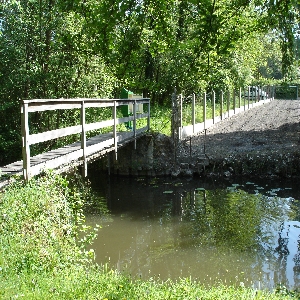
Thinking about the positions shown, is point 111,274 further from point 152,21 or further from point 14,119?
point 14,119

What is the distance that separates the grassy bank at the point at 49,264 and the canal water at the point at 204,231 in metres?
0.99

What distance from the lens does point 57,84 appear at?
14898mm

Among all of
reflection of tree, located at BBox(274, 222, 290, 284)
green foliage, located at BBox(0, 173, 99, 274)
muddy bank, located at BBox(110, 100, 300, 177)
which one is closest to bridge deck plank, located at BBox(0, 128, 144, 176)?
green foliage, located at BBox(0, 173, 99, 274)

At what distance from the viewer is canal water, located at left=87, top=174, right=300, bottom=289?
7125mm

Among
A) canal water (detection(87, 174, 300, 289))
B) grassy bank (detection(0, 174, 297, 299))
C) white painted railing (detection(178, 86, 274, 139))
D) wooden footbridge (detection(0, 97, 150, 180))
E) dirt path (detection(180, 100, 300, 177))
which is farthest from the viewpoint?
white painted railing (detection(178, 86, 274, 139))

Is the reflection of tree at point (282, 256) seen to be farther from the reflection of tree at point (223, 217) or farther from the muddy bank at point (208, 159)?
the muddy bank at point (208, 159)

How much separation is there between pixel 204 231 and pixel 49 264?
4.38 m

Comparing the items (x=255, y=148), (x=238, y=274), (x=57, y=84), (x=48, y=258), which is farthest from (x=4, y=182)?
(x=255, y=148)

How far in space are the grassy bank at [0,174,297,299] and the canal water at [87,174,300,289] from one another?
989 millimetres

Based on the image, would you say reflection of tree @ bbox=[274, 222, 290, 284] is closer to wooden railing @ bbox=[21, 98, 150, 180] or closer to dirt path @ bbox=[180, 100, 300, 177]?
wooden railing @ bbox=[21, 98, 150, 180]

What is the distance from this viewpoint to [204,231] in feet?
29.7

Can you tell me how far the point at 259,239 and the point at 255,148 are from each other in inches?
284

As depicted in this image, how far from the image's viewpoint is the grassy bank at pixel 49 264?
4465 mm

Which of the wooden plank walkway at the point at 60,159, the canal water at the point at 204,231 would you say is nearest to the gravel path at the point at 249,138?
the canal water at the point at 204,231
